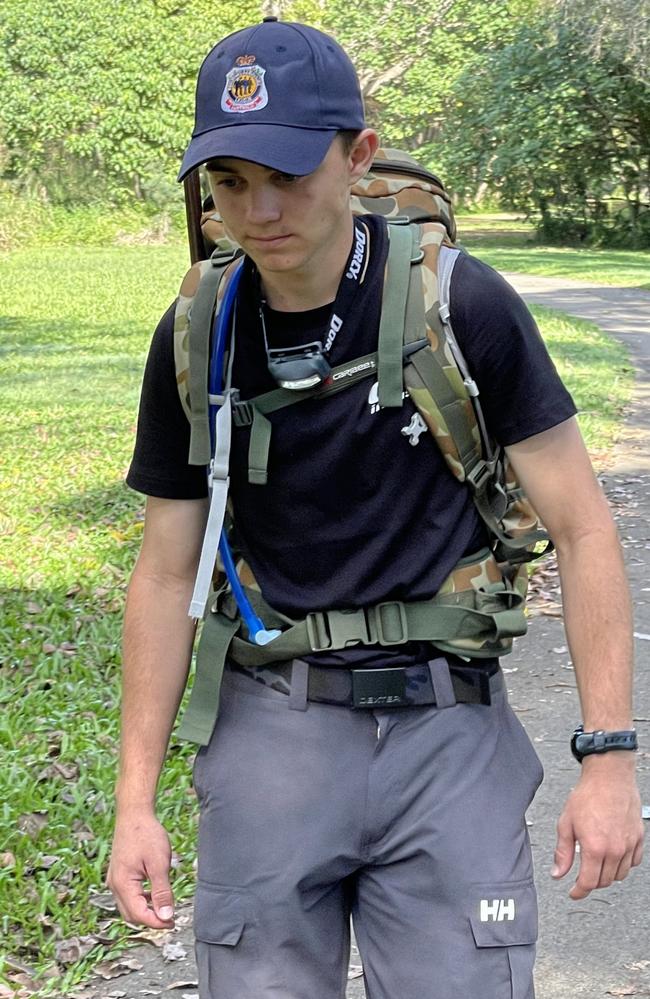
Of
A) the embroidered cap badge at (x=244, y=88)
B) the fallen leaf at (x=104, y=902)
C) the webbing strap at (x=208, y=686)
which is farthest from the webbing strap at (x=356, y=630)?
the fallen leaf at (x=104, y=902)

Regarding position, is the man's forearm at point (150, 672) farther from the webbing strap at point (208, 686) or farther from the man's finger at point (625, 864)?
the man's finger at point (625, 864)

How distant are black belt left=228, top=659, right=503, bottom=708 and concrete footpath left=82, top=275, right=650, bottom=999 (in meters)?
0.41

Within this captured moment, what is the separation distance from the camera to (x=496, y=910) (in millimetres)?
2158

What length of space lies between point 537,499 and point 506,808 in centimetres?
45

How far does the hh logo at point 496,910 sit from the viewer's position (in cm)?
215

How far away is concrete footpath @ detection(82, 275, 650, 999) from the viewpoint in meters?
3.65

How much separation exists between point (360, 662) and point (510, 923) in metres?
0.42

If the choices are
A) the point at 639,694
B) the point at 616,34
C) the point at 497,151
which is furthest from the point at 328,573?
the point at 497,151

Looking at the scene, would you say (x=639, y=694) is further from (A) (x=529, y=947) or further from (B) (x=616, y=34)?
(B) (x=616, y=34)

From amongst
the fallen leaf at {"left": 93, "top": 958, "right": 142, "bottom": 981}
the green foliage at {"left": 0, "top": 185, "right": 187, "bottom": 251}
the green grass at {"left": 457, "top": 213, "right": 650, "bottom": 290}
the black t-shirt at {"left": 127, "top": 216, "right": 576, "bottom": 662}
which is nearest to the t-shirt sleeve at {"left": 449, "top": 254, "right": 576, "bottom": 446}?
the black t-shirt at {"left": 127, "top": 216, "right": 576, "bottom": 662}

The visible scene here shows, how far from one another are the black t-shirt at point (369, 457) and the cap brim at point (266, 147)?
0.71ft

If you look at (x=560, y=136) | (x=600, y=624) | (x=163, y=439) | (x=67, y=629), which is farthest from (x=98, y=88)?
(x=600, y=624)

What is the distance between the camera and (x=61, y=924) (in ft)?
12.7

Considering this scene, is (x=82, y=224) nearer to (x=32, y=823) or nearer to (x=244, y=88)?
(x=32, y=823)
